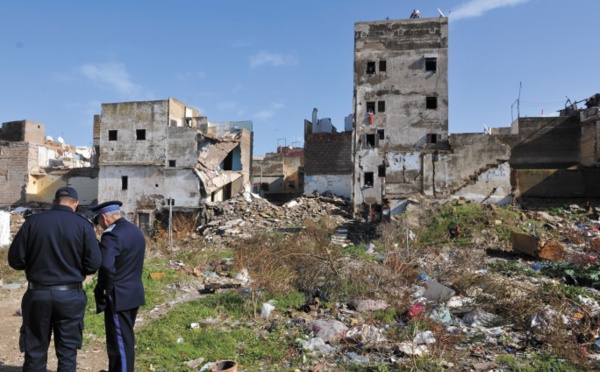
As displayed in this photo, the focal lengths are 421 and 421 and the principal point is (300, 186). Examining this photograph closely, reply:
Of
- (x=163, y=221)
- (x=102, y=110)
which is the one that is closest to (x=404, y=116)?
(x=163, y=221)

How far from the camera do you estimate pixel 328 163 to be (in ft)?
100

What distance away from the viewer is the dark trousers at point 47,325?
11.8ft

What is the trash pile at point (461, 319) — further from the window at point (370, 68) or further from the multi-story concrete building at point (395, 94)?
the window at point (370, 68)

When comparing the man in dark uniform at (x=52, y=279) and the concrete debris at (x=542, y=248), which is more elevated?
the man in dark uniform at (x=52, y=279)

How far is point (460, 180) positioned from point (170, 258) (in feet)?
47.7

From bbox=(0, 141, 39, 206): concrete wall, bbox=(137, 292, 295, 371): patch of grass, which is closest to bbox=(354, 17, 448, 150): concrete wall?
bbox=(137, 292, 295, 371): patch of grass

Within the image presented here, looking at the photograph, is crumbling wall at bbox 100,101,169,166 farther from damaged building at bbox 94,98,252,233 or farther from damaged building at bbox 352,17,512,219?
damaged building at bbox 352,17,512,219

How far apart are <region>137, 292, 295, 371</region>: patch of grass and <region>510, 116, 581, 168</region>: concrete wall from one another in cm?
2869

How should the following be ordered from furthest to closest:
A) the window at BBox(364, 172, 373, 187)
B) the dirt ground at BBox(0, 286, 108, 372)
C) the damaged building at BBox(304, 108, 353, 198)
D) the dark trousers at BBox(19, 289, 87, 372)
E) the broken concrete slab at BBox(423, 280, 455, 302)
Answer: the damaged building at BBox(304, 108, 353, 198)
the window at BBox(364, 172, 373, 187)
the broken concrete slab at BBox(423, 280, 455, 302)
the dirt ground at BBox(0, 286, 108, 372)
the dark trousers at BBox(19, 289, 87, 372)

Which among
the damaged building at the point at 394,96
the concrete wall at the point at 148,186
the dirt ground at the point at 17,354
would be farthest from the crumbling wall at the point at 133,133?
the dirt ground at the point at 17,354

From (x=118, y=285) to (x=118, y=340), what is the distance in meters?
0.50

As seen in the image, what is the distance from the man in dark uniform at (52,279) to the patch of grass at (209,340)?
1.37m

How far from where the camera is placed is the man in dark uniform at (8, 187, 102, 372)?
3.62m

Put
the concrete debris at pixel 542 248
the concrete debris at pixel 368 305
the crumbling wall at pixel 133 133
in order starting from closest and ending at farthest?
1. the concrete debris at pixel 368 305
2. the concrete debris at pixel 542 248
3. the crumbling wall at pixel 133 133
